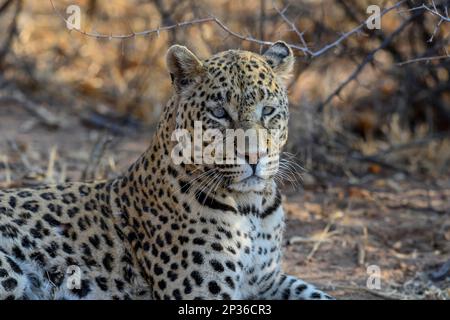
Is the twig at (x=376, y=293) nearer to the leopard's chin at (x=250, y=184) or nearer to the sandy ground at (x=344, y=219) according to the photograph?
the sandy ground at (x=344, y=219)

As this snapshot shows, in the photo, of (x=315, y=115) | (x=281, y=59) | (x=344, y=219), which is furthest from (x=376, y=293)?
(x=315, y=115)

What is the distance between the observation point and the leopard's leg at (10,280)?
19.3ft

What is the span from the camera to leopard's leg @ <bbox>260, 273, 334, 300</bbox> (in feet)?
22.0

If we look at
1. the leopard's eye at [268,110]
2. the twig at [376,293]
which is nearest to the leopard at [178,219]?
the leopard's eye at [268,110]

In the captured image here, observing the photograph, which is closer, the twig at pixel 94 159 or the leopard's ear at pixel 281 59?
the leopard's ear at pixel 281 59

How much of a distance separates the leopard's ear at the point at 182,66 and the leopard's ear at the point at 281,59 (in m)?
0.55

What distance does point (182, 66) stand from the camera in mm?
6195

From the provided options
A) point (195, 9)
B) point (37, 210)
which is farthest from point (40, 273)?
point (195, 9)

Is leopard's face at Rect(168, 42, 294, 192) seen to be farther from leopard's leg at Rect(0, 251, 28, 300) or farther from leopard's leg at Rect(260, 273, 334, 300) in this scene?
leopard's leg at Rect(0, 251, 28, 300)

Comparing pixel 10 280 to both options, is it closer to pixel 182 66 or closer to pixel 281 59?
pixel 182 66

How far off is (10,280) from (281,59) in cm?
229

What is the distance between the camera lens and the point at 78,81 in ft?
38.3

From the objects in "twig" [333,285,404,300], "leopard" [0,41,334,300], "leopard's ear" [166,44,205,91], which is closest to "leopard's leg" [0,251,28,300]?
"leopard" [0,41,334,300]
